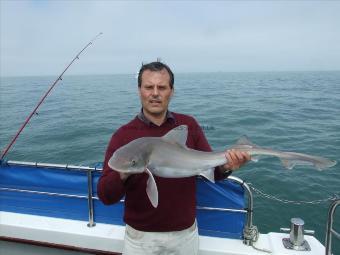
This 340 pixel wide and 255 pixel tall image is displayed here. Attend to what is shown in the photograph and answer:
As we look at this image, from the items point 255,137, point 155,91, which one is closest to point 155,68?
point 155,91

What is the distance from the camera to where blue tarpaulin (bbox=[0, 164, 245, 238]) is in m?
4.18

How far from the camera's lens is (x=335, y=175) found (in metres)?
10.1

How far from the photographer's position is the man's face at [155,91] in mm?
3309

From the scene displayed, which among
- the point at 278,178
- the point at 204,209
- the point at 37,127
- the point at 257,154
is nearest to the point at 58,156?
the point at 37,127

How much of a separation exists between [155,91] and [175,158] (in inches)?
27.2

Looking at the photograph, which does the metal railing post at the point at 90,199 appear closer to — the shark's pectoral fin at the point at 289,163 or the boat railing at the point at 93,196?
the boat railing at the point at 93,196

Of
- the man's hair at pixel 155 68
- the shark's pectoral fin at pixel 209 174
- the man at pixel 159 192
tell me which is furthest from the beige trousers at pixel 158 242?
the man's hair at pixel 155 68

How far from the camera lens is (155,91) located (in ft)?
10.8

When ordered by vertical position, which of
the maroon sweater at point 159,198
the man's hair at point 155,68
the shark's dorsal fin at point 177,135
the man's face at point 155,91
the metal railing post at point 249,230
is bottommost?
the metal railing post at point 249,230

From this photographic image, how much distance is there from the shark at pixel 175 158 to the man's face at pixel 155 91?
33cm

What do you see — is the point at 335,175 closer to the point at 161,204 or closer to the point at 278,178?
the point at 278,178

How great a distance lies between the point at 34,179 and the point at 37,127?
16.8 m

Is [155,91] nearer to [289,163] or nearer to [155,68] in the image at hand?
[155,68]

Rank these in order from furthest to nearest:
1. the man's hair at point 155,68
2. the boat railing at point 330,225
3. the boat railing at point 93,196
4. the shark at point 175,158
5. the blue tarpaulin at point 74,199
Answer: the blue tarpaulin at point 74,199 < the boat railing at point 93,196 < the boat railing at point 330,225 < the man's hair at point 155,68 < the shark at point 175,158
